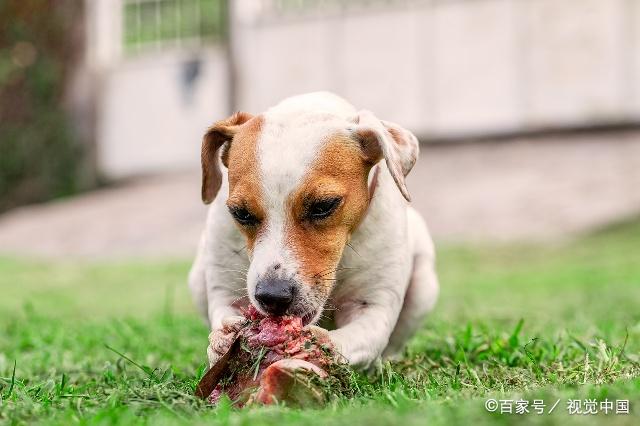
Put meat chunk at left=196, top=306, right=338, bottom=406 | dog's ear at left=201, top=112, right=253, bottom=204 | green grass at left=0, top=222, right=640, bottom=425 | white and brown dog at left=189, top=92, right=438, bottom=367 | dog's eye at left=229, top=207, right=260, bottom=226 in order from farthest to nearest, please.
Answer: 1. dog's ear at left=201, top=112, right=253, bottom=204
2. dog's eye at left=229, top=207, right=260, bottom=226
3. white and brown dog at left=189, top=92, right=438, bottom=367
4. meat chunk at left=196, top=306, right=338, bottom=406
5. green grass at left=0, top=222, right=640, bottom=425

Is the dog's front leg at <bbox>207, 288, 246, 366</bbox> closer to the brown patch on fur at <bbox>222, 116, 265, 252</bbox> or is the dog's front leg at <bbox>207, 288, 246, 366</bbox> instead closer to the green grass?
the green grass

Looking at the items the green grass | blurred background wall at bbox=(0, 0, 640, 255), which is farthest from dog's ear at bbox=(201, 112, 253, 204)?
blurred background wall at bbox=(0, 0, 640, 255)

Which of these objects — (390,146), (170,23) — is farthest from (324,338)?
(170,23)

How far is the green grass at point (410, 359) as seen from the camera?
8.39 ft

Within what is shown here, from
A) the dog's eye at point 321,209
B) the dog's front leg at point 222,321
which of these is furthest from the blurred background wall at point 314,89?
the dog's eye at point 321,209

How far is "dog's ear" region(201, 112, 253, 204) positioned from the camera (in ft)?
12.5

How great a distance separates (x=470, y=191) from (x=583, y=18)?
311cm

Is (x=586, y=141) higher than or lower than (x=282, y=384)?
lower

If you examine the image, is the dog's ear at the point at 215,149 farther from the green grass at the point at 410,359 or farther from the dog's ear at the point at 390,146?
the green grass at the point at 410,359

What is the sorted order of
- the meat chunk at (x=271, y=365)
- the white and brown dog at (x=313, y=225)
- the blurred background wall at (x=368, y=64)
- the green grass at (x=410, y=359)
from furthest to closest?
the blurred background wall at (x=368, y=64) → the white and brown dog at (x=313, y=225) → the meat chunk at (x=271, y=365) → the green grass at (x=410, y=359)

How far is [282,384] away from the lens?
2.79 meters

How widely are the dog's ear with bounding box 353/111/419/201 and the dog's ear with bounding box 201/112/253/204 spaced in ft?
1.67

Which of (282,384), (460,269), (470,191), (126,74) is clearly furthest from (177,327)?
(126,74)

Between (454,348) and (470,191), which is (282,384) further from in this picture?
(470,191)
